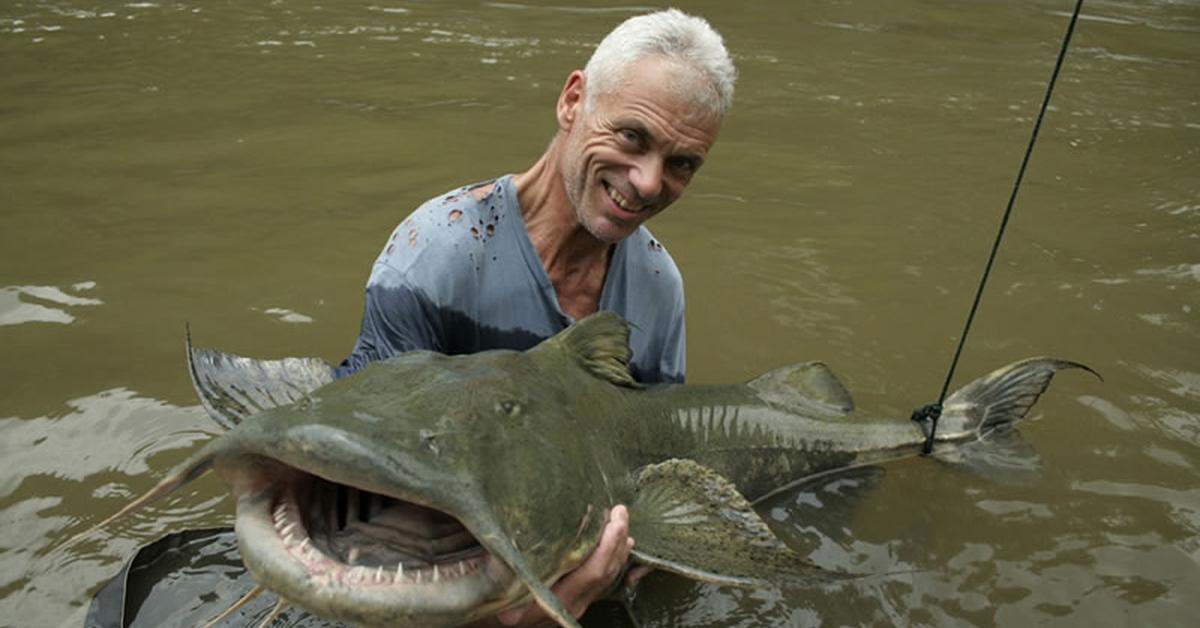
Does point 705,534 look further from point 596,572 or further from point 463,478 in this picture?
point 463,478

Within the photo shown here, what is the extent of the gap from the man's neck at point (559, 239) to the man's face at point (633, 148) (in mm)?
72

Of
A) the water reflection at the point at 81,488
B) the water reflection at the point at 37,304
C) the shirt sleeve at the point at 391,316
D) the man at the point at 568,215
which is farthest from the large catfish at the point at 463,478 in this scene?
the water reflection at the point at 37,304

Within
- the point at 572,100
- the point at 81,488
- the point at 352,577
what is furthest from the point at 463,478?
the point at 81,488

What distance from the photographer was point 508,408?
5.91 ft

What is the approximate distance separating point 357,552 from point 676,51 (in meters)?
1.52

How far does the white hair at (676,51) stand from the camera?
248 centimetres

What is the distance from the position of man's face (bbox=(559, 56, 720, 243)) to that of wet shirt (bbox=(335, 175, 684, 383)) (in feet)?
0.67

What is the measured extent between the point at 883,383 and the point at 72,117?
5.13m

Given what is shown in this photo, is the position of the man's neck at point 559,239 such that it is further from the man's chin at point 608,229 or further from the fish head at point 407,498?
the fish head at point 407,498

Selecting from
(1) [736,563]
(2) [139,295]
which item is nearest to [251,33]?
(2) [139,295]

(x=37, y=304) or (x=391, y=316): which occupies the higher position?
(x=391, y=316)

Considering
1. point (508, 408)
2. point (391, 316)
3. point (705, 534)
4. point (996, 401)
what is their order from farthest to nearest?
point (996, 401) → point (391, 316) → point (705, 534) → point (508, 408)

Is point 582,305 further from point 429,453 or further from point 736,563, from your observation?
point 429,453

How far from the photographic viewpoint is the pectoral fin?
191 cm
